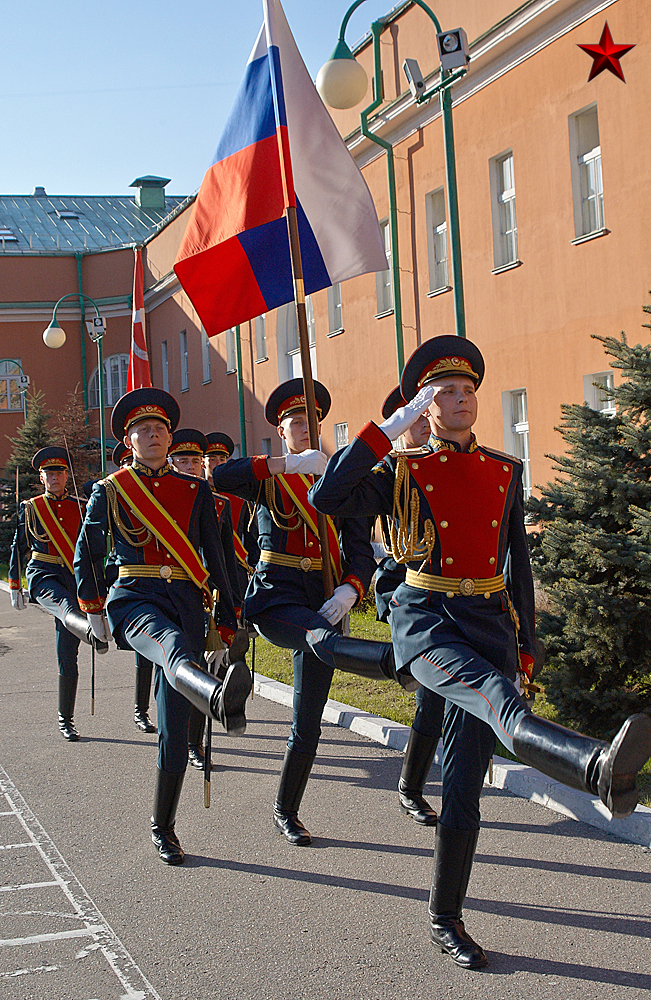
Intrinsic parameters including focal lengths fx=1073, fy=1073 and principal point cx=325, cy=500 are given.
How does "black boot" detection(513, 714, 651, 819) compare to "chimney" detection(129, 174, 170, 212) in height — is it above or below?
below

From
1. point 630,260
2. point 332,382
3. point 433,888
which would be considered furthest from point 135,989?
point 332,382

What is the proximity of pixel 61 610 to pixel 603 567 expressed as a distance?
4.20 meters

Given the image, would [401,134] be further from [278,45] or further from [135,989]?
[135,989]

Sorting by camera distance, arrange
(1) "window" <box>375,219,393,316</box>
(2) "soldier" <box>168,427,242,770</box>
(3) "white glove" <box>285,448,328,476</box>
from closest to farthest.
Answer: (3) "white glove" <box>285,448,328,476</box>, (2) "soldier" <box>168,427,242,770</box>, (1) "window" <box>375,219,393,316</box>

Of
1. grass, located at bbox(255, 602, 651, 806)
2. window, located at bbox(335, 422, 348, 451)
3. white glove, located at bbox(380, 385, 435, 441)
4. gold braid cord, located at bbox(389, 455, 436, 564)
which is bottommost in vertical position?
grass, located at bbox(255, 602, 651, 806)

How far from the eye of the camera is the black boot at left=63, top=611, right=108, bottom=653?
6754 millimetres

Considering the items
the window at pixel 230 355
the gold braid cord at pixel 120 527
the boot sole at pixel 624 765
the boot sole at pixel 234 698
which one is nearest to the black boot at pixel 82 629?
the gold braid cord at pixel 120 527

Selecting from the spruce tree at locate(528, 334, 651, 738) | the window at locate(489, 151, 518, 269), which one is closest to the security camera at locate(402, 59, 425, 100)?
the spruce tree at locate(528, 334, 651, 738)

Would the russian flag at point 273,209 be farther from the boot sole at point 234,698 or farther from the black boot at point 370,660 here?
the boot sole at point 234,698

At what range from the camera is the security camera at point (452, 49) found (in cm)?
937

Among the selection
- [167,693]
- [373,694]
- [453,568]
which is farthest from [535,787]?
[373,694]

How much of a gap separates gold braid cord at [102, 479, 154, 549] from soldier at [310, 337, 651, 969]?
1555 millimetres

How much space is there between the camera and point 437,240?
1877cm

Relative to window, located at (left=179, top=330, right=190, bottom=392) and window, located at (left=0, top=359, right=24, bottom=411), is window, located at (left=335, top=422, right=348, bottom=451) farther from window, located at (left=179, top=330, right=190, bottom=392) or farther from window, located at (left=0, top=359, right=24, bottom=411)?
window, located at (left=0, top=359, right=24, bottom=411)
